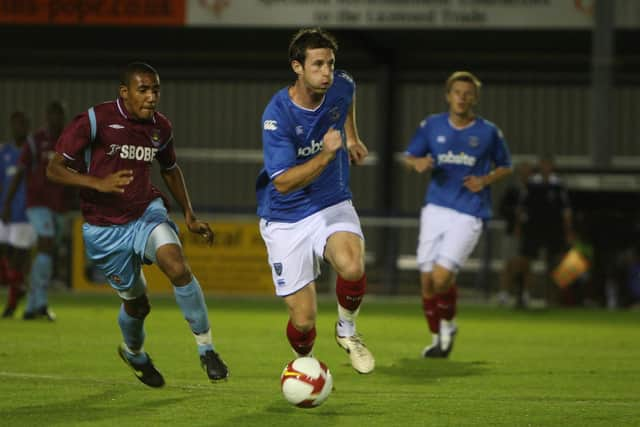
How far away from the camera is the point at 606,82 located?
18.8 meters

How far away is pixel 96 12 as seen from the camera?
19469mm

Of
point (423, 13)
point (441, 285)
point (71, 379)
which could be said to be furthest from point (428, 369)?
point (423, 13)

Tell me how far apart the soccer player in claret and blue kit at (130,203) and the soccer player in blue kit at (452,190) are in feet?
10.0

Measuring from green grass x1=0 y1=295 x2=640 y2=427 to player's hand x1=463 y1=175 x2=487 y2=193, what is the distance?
1.43 metres

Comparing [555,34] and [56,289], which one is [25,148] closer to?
[56,289]

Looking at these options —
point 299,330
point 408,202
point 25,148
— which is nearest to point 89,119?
point 299,330

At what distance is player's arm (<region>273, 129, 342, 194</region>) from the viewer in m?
7.20

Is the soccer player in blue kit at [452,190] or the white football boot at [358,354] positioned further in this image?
the soccer player in blue kit at [452,190]

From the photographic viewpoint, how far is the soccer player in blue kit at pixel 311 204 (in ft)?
25.5

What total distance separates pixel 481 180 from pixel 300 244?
313cm

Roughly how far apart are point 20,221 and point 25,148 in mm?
1149

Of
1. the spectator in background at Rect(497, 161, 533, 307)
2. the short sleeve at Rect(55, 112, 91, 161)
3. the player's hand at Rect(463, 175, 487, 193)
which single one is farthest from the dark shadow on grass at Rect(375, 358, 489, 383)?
the spectator in background at Rect(497, 161, 533, 307)

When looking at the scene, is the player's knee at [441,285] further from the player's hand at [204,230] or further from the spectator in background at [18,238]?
the spectator in background at [18,238]

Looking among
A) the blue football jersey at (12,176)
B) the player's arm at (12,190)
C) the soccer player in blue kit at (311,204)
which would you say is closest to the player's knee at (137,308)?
the soccer player in blue kit at (311,204)
